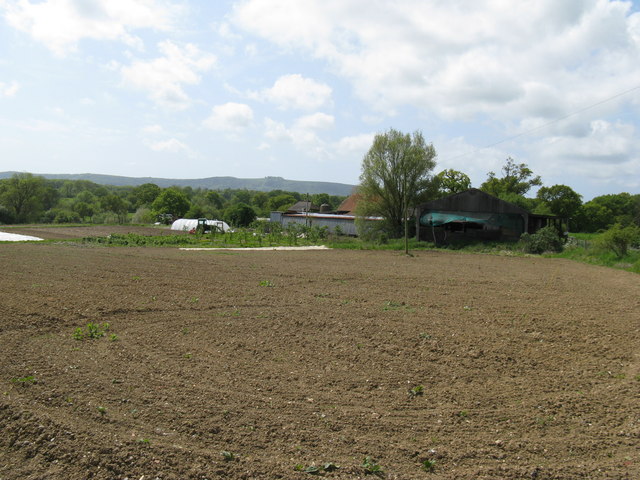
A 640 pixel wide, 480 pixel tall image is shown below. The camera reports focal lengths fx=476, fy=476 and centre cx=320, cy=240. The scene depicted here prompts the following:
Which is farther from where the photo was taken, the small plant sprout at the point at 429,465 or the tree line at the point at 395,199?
the tree line at the point at 395,199

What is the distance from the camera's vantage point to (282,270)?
19078mm

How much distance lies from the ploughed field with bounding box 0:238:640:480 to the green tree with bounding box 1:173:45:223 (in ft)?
248

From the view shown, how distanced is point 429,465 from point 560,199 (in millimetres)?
73760

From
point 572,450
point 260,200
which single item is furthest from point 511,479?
point 260,200

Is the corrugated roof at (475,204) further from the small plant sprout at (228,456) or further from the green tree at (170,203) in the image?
the green tree at (170,203)

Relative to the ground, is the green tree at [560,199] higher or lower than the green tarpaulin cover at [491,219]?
higher

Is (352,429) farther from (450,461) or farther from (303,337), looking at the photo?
(303,337)

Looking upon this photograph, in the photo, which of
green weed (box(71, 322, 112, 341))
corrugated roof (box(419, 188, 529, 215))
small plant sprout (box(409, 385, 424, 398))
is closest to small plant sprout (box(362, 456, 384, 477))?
small plant sprout (box(409, 385, 424, 398))

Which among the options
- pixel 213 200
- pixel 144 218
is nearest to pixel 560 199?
pixel 144 218

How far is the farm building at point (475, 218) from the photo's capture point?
33281 millimetres

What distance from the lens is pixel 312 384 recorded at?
263 inches

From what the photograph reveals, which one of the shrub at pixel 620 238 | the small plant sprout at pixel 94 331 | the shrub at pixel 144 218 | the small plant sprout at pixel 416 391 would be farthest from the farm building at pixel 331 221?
the small plant sprout at pixel 416 391

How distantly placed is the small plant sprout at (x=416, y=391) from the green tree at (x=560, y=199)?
6710 cm

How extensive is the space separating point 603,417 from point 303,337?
496cm
